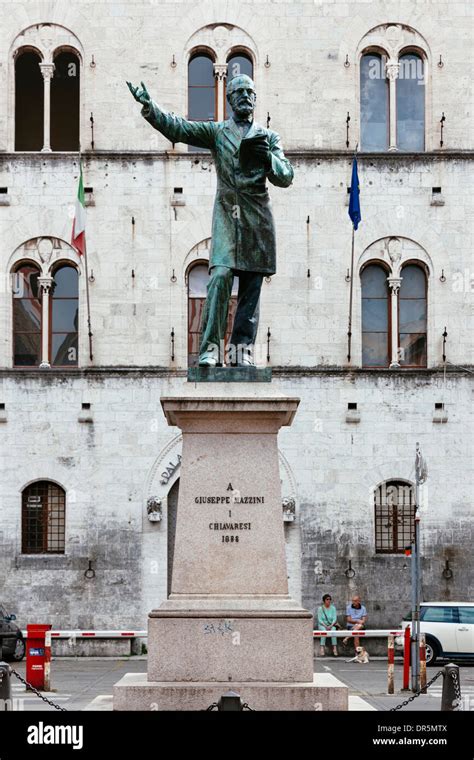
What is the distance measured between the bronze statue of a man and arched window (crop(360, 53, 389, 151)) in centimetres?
2170

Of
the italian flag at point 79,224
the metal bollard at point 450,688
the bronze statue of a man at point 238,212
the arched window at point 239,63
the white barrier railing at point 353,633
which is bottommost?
the white barrier railing at point 353,633

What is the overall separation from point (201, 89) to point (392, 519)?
11.9m

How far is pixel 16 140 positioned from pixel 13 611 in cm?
1213

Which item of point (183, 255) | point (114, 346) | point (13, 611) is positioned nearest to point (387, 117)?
point (183, 255)

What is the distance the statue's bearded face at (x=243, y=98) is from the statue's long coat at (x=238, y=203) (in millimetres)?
217

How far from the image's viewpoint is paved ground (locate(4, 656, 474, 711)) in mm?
21891

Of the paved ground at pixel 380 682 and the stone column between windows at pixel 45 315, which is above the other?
the stone column between windows at pixel 45 315

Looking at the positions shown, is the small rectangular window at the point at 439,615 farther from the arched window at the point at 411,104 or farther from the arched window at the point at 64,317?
the arched window at the point at 411,104

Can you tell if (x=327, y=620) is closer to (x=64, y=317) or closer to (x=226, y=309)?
(x=64, y=317)

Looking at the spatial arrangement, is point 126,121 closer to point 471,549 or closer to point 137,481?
point 137,481

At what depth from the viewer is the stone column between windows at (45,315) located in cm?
3662

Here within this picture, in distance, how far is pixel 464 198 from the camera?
3716cm

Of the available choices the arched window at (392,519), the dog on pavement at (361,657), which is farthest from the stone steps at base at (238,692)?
the arched window at (392,519)

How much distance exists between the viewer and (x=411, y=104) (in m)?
37.9
